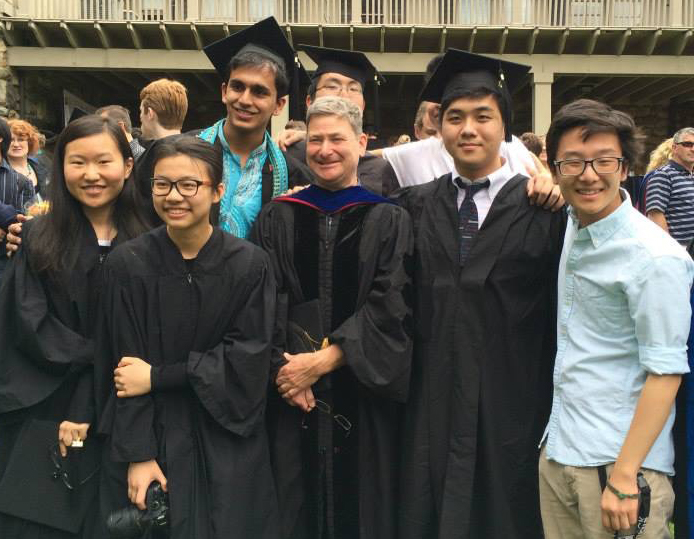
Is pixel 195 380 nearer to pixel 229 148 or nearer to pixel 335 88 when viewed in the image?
pixel 229 148

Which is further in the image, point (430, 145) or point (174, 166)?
point (430, 145)

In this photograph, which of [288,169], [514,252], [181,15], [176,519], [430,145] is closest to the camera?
[176,519]

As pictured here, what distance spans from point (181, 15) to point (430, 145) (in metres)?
9.25

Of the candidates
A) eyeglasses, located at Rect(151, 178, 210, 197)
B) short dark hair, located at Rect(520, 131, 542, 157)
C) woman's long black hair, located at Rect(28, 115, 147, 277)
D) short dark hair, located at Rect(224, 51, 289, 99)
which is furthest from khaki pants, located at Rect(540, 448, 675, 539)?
short dark hair, located at Rect(520, 131, 542, 157)

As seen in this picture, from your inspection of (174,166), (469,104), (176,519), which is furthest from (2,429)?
(469,104)

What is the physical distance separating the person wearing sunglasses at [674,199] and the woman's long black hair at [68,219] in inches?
179

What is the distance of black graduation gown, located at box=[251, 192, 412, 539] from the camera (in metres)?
2.51

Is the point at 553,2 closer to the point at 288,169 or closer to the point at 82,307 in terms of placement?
the point at 288,169

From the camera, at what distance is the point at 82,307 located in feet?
7.88

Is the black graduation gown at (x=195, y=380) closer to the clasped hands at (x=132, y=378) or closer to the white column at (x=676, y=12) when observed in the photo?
the clasped hands at (x=132, y=378)

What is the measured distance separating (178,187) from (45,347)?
742 millimetres

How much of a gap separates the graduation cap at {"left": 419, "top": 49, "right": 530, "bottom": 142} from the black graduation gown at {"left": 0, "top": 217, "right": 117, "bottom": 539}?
1.47m

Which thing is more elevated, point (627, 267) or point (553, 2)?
point (553, 2)

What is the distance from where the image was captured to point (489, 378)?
2.39m
